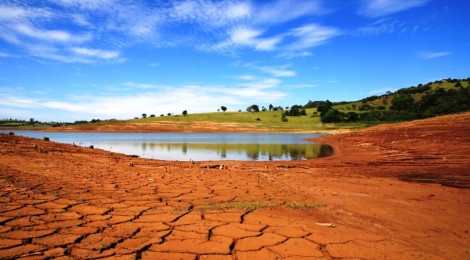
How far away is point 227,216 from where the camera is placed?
5.20 metres

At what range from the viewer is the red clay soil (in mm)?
3820

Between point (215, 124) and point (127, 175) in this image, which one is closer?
point (127, 175)

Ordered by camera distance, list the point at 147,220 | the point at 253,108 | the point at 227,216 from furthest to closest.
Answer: the point at 253,108, the point at 227,216, the point at 147,220

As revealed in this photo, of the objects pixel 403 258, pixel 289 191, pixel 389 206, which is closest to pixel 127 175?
pixel 289 191

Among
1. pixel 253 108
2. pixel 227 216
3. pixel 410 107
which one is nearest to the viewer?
pixel 227 216

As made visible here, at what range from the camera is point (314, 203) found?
20.4ft

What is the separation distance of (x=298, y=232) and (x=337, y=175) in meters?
6.23

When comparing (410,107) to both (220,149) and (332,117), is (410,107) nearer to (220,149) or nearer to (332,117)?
(332,117)

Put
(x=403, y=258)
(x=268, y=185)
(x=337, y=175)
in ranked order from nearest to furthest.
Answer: (x=403, y=258), (x=268, y=185), (x=337, y=175)

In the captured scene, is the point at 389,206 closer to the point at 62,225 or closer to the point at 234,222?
the point at 234,222

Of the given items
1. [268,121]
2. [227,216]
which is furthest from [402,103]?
[227,216]

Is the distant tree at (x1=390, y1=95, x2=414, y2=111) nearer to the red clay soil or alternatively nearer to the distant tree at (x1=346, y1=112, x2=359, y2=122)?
the distant tree at (x1=346, y1=112, x2=359, y2=122)

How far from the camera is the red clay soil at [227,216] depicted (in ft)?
12.5

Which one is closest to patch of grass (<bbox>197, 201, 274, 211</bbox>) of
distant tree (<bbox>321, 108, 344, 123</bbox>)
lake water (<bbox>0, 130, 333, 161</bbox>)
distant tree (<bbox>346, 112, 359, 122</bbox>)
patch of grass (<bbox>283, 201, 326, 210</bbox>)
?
patch of grass (<bbox>283, 201, 326, 210</bbox>)
